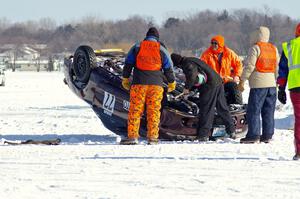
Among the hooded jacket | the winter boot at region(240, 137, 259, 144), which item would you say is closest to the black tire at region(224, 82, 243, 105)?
the hooded jacket

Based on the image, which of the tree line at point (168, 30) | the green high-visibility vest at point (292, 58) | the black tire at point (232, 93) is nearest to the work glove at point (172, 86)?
the black tire at point (232, 93)

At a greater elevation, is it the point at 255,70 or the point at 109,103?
the point at 255,70

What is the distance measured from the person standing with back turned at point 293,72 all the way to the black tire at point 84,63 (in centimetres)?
400

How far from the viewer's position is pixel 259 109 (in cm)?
1177

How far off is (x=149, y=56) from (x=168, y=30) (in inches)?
6012

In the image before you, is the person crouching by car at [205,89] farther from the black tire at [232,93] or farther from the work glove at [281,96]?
the work glove at [281,96]

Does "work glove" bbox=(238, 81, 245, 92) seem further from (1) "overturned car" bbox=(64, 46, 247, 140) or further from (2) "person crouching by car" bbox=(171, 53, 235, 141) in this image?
(1) "overturned car" bbox=(64, 46, 247, 140)

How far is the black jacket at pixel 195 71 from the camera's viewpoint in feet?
39.2

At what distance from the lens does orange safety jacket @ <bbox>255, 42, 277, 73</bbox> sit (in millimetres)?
11641

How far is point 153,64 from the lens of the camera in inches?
454

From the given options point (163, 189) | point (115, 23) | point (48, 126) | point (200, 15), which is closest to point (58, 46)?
point (115, 23)

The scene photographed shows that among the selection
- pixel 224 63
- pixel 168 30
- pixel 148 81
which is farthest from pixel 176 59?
pixel 168 30

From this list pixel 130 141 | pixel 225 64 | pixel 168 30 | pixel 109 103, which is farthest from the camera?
pixel 168 30

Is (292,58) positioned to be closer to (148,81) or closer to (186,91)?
(148,81)
